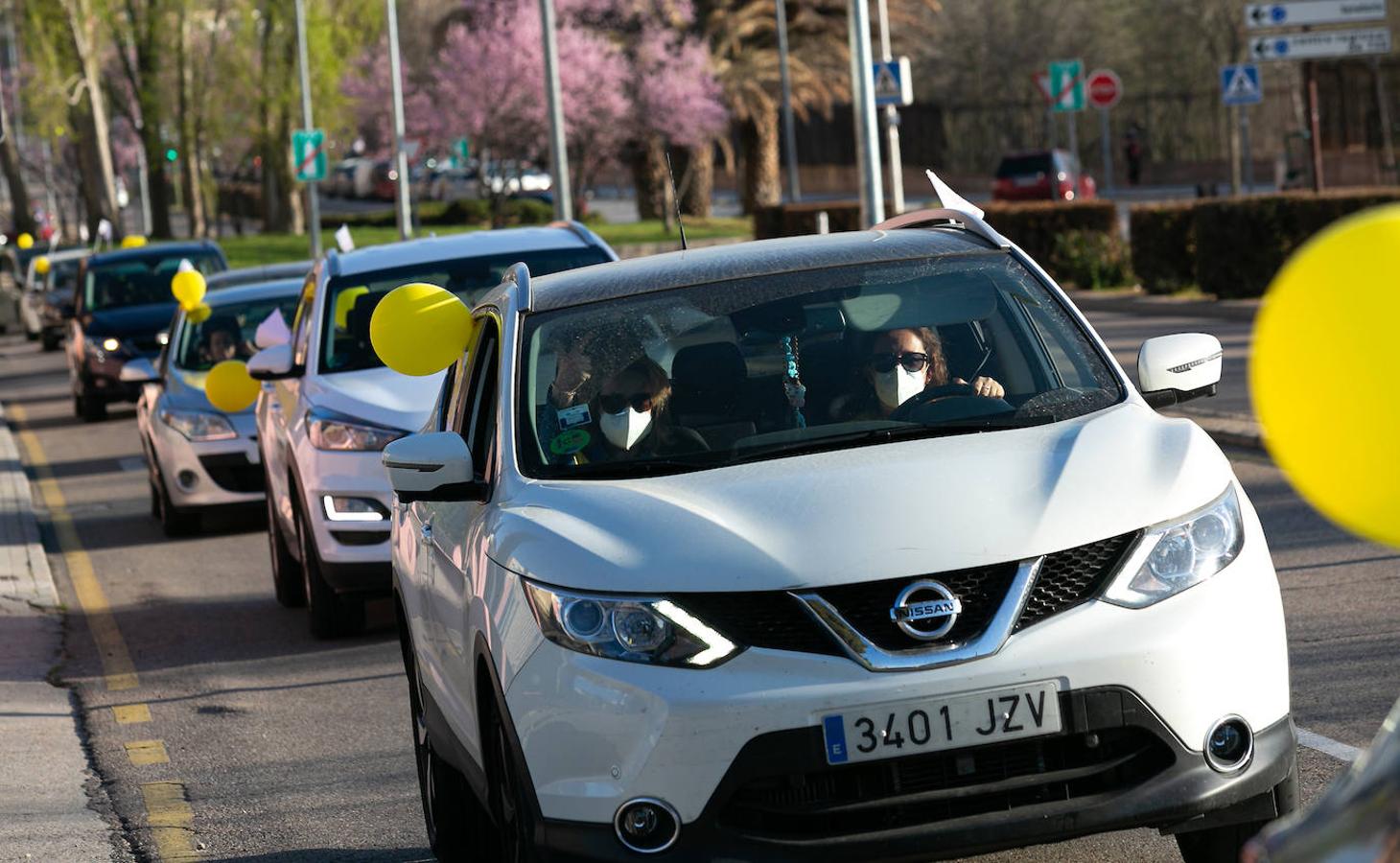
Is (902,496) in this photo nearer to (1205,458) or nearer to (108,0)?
(1205,458)

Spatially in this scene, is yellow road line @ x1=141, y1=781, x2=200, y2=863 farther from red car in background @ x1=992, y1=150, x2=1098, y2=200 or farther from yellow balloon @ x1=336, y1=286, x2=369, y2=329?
red car in background @ x1=992, y1=150, x2=1098, y2=200

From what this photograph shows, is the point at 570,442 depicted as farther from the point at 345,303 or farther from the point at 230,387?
the point at 230,387

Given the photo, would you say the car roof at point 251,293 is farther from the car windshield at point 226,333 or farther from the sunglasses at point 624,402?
the sunglasses at point 624,402

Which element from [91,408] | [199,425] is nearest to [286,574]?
[199,425]

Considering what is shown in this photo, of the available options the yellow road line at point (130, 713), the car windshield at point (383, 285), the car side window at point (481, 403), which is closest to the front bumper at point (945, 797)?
the car side window at point (481, 403)

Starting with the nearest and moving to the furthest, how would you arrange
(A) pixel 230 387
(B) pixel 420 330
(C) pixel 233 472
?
(B) pixel 420 330 → (A) pixel 230 387 → (C) pixel 233 472

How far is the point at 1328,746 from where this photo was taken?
22.4 ft

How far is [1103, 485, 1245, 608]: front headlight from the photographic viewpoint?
193 inches

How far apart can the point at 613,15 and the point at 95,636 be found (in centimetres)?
5356

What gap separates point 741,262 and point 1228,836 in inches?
81.5

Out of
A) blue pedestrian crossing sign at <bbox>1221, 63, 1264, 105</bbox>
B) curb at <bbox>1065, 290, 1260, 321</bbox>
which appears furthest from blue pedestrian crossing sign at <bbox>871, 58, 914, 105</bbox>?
blue pedestrian crossing sign at <bbox>1221, 63, 1264, 105</bbox>

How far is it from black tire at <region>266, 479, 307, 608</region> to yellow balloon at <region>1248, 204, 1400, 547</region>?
9.81 m

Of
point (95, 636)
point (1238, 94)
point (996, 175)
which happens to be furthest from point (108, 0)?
point (95, 636)

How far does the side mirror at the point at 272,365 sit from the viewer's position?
11.9 meters
